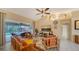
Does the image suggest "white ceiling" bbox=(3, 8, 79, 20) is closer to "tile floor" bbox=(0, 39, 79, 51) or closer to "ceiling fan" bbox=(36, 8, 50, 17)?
"ceiling fan" bbox=(36, 8, 50, 17)

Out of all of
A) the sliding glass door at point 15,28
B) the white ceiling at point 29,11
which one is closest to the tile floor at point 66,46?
the sliding glass door at point 15,28

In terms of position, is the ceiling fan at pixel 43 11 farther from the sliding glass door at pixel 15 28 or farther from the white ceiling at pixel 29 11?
the sliding glass door at pixel 15 28

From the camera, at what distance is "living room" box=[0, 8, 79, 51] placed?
2959 mm

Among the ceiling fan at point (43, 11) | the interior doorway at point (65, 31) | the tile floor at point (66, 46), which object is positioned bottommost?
the tile floor at point (66, 46)

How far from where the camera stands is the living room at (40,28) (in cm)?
296

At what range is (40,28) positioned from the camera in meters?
3.00

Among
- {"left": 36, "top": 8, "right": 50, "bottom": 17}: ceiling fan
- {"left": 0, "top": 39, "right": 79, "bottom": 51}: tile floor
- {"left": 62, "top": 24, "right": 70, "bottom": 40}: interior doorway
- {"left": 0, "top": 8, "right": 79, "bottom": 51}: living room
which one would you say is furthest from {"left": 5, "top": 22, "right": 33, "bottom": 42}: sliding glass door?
{"left": 62, "top": 24, "right": 70, "bottom": 40}: interior doorway

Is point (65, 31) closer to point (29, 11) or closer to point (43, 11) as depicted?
point (43, 11)

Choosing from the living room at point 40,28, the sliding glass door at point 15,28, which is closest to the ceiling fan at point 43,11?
the living room at point 40,28

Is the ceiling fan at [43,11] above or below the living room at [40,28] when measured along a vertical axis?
above

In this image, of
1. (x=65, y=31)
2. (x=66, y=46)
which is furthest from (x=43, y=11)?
(x=66, y=46)

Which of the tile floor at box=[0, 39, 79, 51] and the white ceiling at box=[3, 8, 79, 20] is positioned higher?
the white ceiling at box=[3, 8, 79, 20]

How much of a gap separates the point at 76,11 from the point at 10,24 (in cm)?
131
